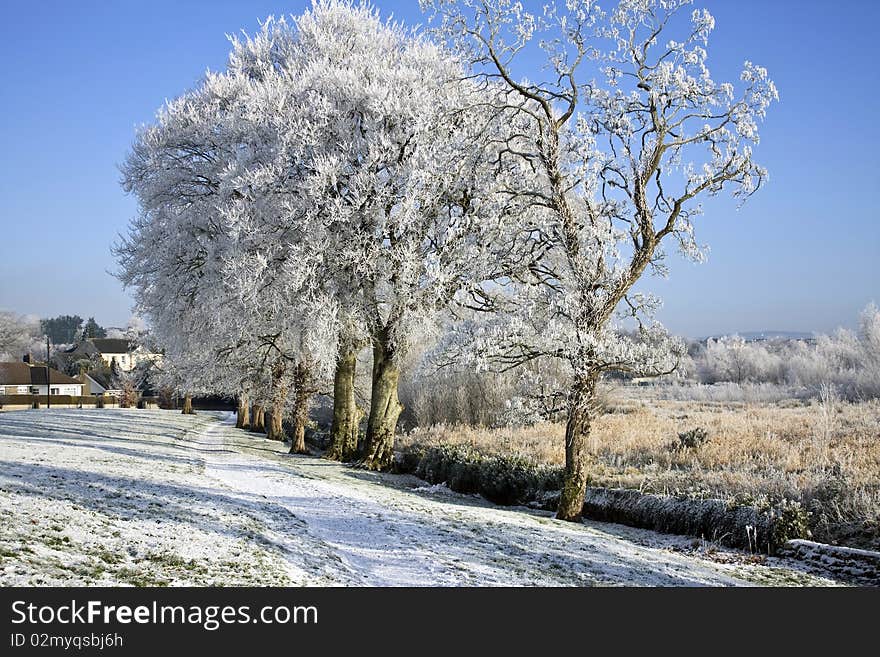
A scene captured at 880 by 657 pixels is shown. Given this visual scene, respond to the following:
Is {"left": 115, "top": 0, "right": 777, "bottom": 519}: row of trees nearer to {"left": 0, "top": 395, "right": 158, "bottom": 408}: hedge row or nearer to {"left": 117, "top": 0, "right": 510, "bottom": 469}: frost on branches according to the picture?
{"left": 117, "top": 0, "right": 510, "bottom": 469}: frost on branches

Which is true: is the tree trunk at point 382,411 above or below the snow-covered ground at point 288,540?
above

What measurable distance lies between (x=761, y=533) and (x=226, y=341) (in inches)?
625

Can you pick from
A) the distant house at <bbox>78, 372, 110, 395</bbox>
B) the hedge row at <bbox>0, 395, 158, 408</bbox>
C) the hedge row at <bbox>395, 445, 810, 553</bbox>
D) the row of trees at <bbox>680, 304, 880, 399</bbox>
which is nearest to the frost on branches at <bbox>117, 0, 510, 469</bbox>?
the hedge row at <bbox>395, 445, 810, 553</bbox>

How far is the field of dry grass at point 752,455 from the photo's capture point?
36.5 ft

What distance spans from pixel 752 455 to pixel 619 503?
11.9 feet

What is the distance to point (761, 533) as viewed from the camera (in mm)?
10844

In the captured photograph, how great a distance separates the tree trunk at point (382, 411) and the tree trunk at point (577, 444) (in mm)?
8264

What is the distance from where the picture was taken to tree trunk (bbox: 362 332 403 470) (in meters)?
20.3

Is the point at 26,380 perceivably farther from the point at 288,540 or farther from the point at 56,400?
the point at 288,540

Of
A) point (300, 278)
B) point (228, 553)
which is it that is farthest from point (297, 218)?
point (228, 553)

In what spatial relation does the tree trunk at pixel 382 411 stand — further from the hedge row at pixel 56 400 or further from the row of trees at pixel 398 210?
the hedge row at pixel 56 400

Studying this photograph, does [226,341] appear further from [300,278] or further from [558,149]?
[558,149]

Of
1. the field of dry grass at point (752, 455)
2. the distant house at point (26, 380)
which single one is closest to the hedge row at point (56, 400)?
the distant house at point (26, 380)

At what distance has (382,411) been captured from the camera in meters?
20.4
